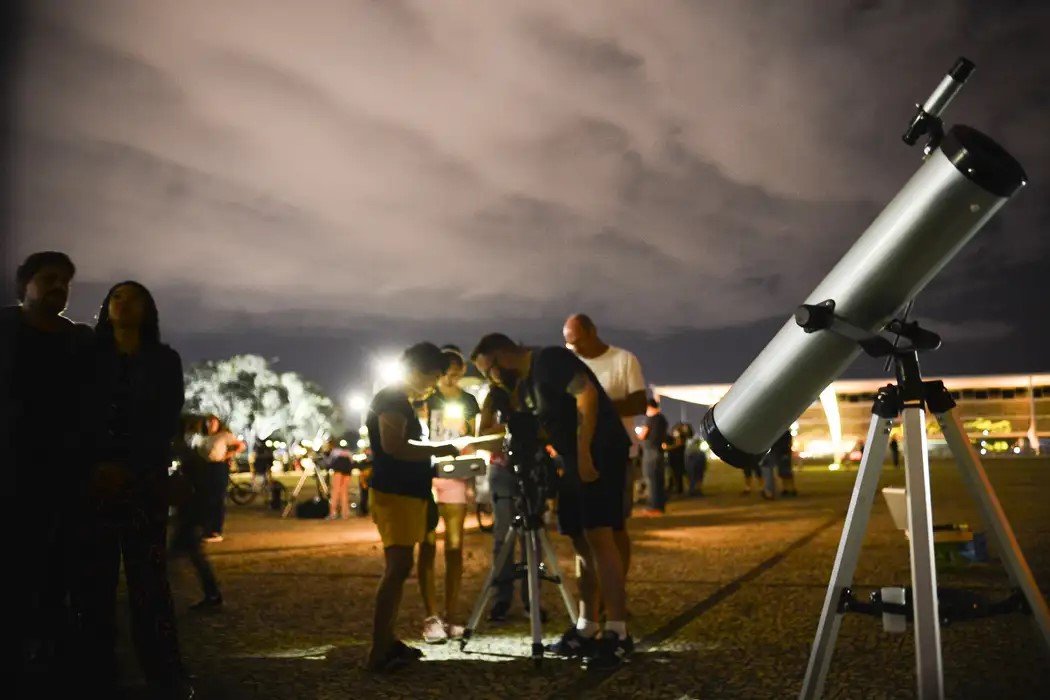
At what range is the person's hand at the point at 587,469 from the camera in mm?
4562

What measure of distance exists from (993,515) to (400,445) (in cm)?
287

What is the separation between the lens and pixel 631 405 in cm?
550

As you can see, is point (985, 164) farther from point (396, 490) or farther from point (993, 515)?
point (396, 490)

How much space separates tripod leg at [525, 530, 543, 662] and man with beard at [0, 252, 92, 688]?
2.12m

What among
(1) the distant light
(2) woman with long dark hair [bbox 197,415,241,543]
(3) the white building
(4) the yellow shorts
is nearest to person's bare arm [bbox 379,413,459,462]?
(4) the yellow shorts

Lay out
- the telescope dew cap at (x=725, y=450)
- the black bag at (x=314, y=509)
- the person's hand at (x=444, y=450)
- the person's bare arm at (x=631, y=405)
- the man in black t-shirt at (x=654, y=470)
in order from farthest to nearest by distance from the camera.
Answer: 1. the black bag at (x=314, y=509)
2. the man in black t-shirt at (x=654, y=470)
3. the person's bare arm at (x=631, y=405)
4. the person's hand at (x=444, y=450)
5. the telescope dew cap at (x=725, y=450)

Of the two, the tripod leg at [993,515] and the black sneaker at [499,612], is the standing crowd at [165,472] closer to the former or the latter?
the black sneaker at [499,612]

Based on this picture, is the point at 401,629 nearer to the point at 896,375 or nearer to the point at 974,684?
the point at 974,684

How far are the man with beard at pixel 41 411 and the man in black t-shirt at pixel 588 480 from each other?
2238 millimetres

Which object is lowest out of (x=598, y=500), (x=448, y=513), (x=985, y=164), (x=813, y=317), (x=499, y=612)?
(x=499, y=612)

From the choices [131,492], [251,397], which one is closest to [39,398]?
[131,492]

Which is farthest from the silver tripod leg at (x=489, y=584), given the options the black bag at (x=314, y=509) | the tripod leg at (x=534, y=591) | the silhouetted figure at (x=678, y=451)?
the silhouetted figure at (x=678, y=451)

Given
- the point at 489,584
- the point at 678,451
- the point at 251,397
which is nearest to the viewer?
the point at 489,584

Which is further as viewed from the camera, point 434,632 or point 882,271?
point 434,632
